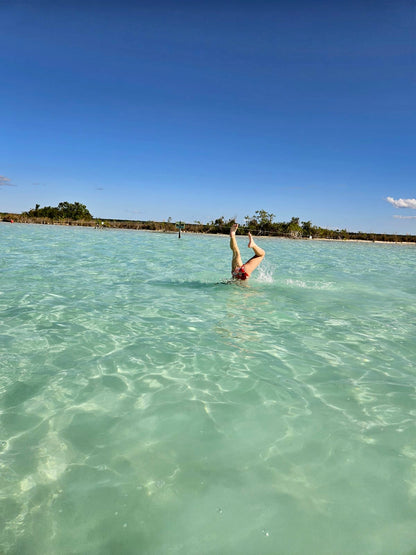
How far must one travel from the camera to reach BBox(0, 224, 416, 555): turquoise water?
224 centimetres

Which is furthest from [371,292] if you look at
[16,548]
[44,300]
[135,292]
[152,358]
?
[16,548]

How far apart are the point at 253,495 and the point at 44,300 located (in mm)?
6706

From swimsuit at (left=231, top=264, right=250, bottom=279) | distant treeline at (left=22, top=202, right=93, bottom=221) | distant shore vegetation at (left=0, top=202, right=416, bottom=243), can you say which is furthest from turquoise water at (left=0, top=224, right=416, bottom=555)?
distant treeline at (left=22, top=202, right=93, bottom=221)

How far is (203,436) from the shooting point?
3.18 meters

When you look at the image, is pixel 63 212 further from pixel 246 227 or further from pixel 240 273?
pixel 240 273

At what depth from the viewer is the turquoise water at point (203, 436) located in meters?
2.24

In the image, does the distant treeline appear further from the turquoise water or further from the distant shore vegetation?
the turquoise water

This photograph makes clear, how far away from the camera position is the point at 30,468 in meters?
2.70

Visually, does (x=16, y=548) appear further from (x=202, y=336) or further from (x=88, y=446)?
(x=202, y=336)

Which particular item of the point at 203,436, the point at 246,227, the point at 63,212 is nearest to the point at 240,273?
the point at 203,436

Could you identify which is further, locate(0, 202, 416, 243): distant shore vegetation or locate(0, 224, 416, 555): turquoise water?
locate(0, 202, 416, 243): distant shore vegetation

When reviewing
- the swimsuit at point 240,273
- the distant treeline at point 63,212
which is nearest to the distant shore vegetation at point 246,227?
the distant treeline at point 63,212

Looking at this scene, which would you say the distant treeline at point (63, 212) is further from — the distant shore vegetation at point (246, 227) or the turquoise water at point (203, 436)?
the turquoise water at point (203, 436)

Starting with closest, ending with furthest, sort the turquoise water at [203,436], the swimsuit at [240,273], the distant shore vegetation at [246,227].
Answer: the turquoise water at [203,436] → the swimsuit at [240,273] → the distant shore vegetation at [246,227]
